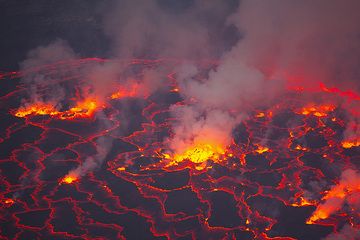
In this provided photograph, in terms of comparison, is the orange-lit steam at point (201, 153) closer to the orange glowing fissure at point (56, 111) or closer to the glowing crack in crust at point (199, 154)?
the glowing crack in crust at point (199, 154)

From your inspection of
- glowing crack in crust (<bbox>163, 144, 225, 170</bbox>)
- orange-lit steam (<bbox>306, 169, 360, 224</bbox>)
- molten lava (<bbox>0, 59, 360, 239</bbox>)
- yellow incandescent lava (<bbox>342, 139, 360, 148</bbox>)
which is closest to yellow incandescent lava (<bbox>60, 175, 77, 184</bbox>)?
molten lava (<bbox>0, 59, 360, 239</bbox>)

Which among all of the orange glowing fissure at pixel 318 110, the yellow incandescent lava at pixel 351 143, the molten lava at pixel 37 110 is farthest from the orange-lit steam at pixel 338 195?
the molten lava at pixel 37 110

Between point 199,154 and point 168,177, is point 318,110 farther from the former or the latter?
point 168,177

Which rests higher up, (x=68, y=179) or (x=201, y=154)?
(x=201, y=154)

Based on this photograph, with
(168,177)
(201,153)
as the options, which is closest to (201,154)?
(201,153)

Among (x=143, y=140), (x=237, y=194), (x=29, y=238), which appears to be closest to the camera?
(x=29, y=238)

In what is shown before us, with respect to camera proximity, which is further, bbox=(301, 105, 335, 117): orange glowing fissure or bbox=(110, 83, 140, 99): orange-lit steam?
bbox=(110, 83, 140, 99): orange-lit steam

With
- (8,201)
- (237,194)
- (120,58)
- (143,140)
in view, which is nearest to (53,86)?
(120,58)

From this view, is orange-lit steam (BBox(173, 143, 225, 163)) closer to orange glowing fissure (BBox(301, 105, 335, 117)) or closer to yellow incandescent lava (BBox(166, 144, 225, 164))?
yellow incandescent lava (BBox(166, 144, 225, 164))

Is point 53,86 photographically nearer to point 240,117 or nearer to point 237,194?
point 240,117
